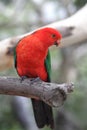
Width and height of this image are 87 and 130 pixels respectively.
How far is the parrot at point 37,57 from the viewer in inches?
102

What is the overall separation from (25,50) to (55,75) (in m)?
3.28

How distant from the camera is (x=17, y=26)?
18.0 feet

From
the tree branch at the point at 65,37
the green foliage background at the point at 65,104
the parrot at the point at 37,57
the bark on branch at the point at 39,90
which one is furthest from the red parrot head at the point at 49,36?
the green foliage background at the point at 65,104

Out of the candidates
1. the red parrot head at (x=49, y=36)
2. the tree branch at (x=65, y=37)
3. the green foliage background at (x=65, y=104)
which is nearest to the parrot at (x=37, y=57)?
the red parrot head at (x=49, y=36)

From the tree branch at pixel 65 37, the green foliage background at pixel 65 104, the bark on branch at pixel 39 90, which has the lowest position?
the green foliage background at pixel 65 104

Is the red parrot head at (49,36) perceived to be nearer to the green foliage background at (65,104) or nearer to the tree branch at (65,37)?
the tree branch at (65,37)

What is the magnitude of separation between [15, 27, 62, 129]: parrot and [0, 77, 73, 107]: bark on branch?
0.38 m

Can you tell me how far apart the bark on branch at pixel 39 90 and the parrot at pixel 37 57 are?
1.26ft

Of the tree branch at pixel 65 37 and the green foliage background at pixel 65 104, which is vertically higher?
the tree branch at pixel 65 37

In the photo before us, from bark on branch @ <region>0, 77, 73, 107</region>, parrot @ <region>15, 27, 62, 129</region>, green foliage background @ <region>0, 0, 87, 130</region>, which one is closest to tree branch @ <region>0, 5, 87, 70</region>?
parrot @ <region>15, 27, 62, 129</region>

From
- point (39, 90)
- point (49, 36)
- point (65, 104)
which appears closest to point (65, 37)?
point (49, 36)

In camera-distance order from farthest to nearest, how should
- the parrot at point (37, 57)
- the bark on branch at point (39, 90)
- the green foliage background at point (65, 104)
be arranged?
1. the green foliage background at point (65, 104)
2. the parrot at point (37, 57)
3. the bark on branch at point (39, 90)

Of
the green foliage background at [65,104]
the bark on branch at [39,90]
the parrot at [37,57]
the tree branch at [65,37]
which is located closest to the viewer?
the bark on branch at [39,90]

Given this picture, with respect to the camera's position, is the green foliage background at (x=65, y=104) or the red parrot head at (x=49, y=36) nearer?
the red parrot head at (x=49, y=36)
